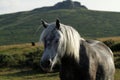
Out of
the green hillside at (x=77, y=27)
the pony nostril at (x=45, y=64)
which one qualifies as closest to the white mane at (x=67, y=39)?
the pony nostril at (x=45, y=64)

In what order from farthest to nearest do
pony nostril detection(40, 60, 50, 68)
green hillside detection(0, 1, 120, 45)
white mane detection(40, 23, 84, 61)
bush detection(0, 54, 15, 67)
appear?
green hillside detection(0, 1, 120, 45), bush detection(0, 54, 15, 67), white mane detection(40, 23, 84, 61), pony nostril detection(40, 60, 50, 68)

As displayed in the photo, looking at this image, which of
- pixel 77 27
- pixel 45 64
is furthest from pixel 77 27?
pixel 45 64

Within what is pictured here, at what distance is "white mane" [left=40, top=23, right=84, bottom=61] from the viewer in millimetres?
6371

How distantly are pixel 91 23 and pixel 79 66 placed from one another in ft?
575

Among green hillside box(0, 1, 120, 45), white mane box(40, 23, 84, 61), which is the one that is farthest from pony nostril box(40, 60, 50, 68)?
green hillside box(0, 1, 120, 45)

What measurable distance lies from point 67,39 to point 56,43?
0.38 m

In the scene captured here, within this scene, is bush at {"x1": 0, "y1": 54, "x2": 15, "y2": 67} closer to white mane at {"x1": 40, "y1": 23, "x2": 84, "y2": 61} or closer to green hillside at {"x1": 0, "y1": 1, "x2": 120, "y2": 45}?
white mane at {"x1": 40, "y1": 23, "x2": 84, "y2": 61}

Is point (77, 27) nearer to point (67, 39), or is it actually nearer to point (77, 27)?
point (77, 27)

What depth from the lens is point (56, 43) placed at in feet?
20.4

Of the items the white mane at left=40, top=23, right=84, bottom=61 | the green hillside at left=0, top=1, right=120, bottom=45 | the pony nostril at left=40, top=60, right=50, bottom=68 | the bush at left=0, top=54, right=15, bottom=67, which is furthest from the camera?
the green hillside at left=0, top=1, right=120, bottom=45

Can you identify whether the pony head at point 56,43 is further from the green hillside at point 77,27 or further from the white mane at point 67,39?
the green hillside at point 77,27

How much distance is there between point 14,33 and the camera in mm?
173500

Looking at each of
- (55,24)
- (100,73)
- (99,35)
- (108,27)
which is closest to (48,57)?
(55,24)

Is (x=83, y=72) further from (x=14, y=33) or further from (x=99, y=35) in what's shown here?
(x=14, y=33)
